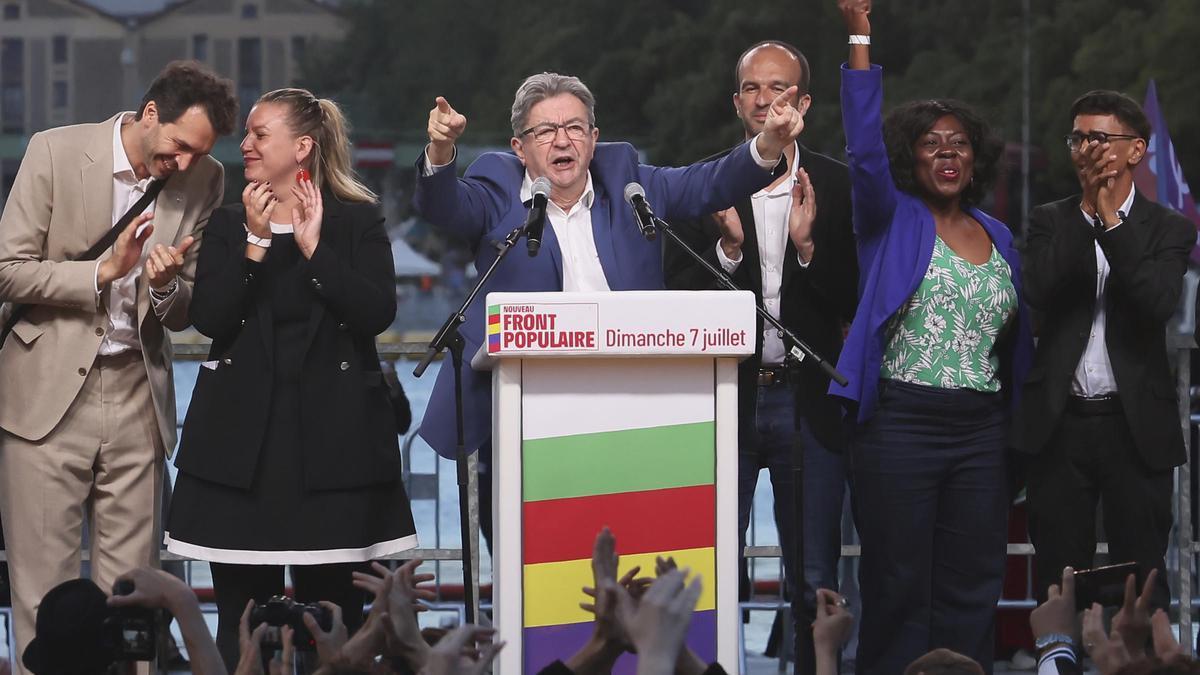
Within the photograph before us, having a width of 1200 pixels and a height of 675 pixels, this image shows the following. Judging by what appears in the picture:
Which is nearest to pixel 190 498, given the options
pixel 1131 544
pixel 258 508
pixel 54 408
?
pixel 258 508

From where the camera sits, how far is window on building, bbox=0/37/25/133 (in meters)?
35.5

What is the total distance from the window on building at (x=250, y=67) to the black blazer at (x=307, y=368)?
1305 inches

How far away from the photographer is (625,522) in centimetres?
363

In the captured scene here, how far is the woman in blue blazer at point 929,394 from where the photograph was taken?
4492 millimetres

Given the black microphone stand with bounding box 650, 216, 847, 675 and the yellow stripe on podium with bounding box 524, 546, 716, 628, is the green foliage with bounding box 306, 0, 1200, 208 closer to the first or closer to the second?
the black microphone stand with bounding box 650, 216, 847, 675

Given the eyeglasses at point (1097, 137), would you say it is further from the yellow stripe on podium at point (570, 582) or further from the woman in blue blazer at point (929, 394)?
the yellow stripe on podium at point (570, 582)

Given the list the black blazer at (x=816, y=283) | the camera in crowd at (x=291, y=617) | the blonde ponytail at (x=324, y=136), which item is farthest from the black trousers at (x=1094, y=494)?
the camera in crowd at (x=291, y=617)

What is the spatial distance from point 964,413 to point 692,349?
117 centimetres

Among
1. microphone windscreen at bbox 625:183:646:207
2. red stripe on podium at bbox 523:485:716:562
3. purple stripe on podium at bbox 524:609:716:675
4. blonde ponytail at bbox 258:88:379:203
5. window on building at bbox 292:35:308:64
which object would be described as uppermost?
window on building at bbox 292:35:308:64

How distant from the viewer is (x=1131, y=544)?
14.9 ft

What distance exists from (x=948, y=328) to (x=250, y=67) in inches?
1334

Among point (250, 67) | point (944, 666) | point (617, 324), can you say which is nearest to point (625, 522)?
point (617, 324)

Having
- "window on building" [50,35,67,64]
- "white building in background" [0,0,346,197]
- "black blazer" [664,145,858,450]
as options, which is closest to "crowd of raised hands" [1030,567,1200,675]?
"black blazer" [664,145,858,450]

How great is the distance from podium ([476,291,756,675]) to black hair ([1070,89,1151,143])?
1.48 m
